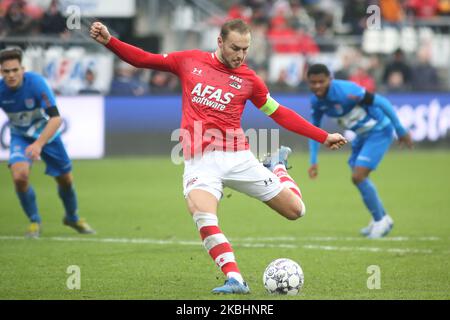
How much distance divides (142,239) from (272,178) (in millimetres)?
3853

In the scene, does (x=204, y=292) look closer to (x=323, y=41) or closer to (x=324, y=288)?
(x=324, y=288)

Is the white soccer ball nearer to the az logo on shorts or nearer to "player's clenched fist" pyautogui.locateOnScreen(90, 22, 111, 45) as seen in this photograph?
the az logo on shorts

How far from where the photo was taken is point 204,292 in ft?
26.1

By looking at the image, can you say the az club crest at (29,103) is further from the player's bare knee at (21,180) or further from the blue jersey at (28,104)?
the player's bare knee at (21,180)

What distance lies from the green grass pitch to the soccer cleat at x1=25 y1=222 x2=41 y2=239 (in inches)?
5.0

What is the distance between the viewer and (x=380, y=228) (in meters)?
12.1

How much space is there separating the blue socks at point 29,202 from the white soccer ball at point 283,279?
5073 millimetres

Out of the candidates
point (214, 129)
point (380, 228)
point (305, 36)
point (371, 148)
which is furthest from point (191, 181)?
point (305, 36)

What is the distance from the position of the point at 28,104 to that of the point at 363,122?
14.1 feet

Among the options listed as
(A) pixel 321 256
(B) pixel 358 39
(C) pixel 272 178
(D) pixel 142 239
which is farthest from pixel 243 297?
(B) pixel 358 39

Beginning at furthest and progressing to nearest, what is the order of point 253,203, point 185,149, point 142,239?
point 253,203 < point 142,239 < point 185,149

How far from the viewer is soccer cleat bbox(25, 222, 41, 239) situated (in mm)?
11977

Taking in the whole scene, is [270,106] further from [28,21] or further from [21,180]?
[28,21]

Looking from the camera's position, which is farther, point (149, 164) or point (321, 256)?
point (149, 164)
